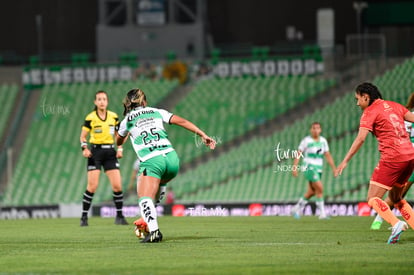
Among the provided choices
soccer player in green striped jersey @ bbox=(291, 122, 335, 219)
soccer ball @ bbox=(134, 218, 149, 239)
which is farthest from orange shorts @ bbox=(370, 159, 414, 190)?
soccer player in green striped jersey @ bbox=(291, 122, 335, 219)

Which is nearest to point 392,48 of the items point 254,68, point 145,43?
point 254,68

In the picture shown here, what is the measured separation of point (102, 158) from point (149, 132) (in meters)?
5.84

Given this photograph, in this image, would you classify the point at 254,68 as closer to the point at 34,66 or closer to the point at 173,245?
the point at 34,66

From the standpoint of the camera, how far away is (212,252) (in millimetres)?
12438

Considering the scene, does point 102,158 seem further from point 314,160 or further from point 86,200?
point 314,160

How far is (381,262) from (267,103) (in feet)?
83.9

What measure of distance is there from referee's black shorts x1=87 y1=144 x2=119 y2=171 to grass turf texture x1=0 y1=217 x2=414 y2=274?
1926mm

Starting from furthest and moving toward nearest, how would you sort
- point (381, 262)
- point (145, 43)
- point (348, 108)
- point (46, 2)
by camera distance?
1. point (46, 2)
2. point (145, 43)
3. point (348, 108)
4. point (381, 262)

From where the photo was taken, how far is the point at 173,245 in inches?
539

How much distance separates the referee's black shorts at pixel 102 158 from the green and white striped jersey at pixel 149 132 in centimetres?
562

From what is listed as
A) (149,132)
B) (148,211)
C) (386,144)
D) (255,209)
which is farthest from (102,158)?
(255,209)

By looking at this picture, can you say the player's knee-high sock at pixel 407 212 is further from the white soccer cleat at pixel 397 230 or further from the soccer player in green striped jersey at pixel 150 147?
the soccer player in green striped jersey at pixel 150 147

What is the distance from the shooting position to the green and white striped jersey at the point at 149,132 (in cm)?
1412

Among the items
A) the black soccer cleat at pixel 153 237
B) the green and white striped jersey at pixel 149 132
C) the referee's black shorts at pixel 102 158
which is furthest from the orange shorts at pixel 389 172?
the referee's black shorts at pixel 102 158
